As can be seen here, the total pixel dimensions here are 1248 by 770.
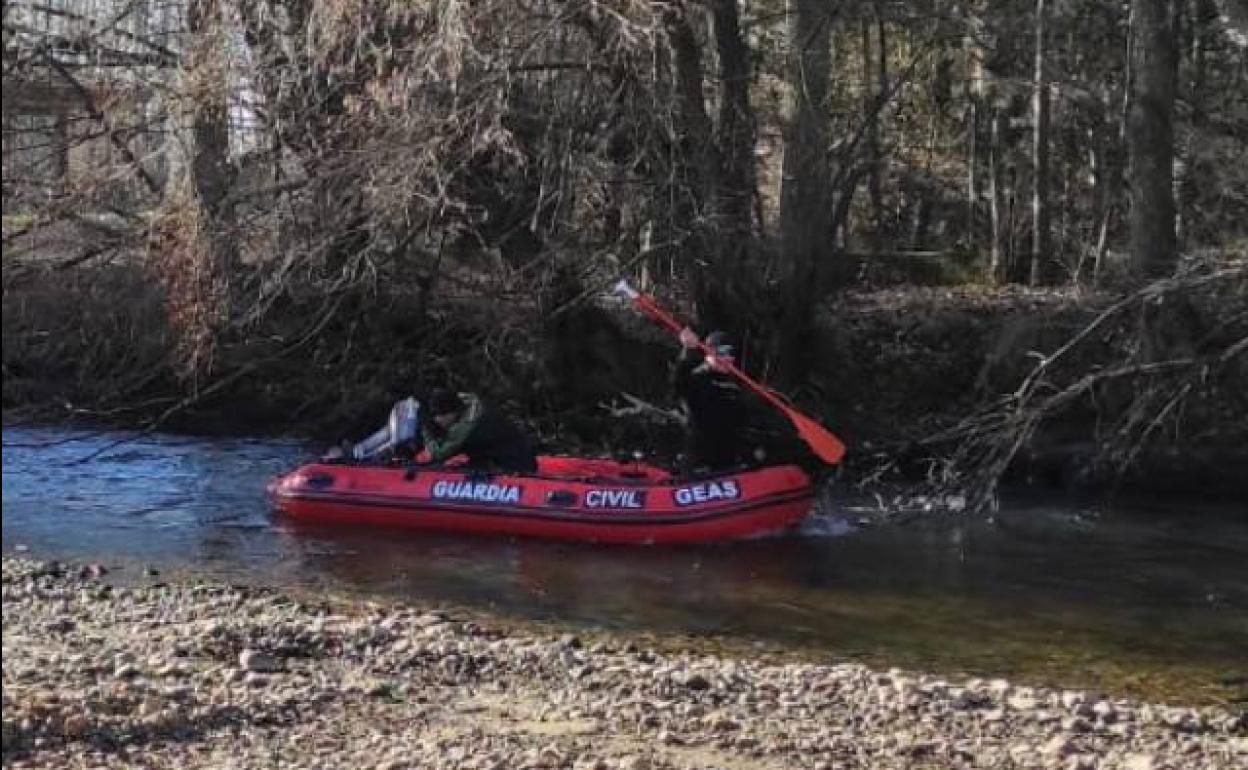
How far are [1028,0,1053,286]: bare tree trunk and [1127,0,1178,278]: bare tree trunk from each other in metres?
4.26

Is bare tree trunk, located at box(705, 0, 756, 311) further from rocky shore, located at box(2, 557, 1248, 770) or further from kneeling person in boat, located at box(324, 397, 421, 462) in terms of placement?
rocky shore, located at box(2, 557, 1248, 770)

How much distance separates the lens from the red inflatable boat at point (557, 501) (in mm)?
13555

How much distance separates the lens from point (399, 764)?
5973 millimetres

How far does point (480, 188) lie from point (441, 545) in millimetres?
3071

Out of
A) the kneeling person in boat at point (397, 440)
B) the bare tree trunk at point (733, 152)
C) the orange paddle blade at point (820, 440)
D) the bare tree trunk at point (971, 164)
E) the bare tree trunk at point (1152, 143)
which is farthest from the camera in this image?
the bare tree trunk at point (971, 164)

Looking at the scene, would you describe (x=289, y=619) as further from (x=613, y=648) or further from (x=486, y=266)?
(x=486, y=266)

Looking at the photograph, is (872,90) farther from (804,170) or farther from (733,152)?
(733,152)

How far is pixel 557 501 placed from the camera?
1361cm

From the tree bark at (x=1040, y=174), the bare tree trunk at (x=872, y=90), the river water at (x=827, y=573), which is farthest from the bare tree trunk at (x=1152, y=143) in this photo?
the tree bark at (x=1040, y=174)

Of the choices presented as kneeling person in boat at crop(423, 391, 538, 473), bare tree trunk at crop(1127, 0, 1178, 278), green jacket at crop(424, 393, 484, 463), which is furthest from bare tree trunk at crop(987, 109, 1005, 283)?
green jacket at crop(424, 393, 484, 463)

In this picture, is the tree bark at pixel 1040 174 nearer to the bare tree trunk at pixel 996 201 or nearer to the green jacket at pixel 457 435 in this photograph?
the bare tree trunk at pixel 996 201

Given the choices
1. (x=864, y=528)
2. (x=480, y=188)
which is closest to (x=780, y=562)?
(x=864, y=528)

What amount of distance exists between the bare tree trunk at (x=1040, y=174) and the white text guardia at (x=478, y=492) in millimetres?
11587

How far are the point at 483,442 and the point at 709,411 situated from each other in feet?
6.83
